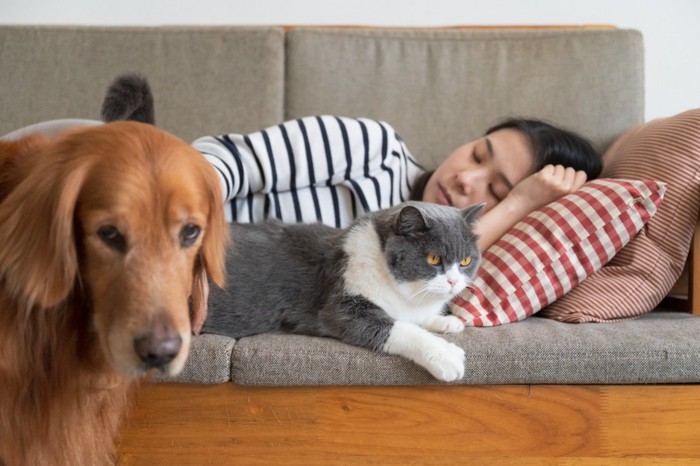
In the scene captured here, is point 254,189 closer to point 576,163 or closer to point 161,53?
point 161,53

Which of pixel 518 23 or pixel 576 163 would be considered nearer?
pixel 576 163

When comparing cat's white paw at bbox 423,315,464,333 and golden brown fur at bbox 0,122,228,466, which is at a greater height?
golden brown fur at bbox 0,122,228,466

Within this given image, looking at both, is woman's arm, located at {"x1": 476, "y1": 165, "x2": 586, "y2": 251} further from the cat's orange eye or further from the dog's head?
the dog's head

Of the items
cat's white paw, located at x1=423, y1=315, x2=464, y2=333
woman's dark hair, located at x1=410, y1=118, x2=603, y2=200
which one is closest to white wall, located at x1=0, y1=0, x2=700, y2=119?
woman's dark hair, located at x1=410, y1=118, x2=603, y2=200

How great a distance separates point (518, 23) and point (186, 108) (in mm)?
1508

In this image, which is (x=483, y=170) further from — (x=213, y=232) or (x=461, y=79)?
(x=213, y=232)

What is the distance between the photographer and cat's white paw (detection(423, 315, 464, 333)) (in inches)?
61.5

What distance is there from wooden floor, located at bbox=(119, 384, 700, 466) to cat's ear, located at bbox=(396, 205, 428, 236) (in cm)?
40

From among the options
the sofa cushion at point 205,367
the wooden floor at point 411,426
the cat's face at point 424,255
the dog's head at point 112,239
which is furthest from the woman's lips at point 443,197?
the dog's head at point 112,239

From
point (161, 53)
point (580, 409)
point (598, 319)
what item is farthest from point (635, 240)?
point (161, 53)

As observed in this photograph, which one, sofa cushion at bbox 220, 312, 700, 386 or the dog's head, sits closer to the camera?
the dog's head

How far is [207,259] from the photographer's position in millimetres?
1098

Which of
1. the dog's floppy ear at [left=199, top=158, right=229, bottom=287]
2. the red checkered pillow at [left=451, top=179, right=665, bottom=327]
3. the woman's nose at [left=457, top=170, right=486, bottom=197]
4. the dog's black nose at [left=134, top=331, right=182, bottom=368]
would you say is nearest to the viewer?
the dog's black nose at [left=134, top=331, right=182, bottom=368]

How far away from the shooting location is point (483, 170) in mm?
2043
